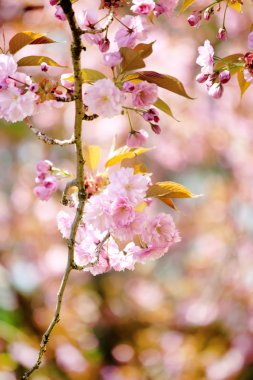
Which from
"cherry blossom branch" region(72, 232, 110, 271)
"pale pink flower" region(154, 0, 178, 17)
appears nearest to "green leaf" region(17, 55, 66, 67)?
"pale pink flower" region(154, 0, 178, 17)

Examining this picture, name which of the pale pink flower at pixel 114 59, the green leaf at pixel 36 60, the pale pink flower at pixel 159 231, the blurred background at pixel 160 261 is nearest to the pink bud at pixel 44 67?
the green leaf at pixel 36 60

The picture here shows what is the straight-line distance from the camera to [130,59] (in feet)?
3.22

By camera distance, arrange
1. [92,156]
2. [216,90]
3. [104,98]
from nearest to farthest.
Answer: [104,98] < [216,90] < [92,156]

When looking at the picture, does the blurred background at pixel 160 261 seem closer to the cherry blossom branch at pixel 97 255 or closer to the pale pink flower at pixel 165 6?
the pale pink flower at pixel 165 6

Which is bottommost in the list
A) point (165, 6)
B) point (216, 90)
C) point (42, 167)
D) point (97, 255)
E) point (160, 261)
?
point (97, 255)

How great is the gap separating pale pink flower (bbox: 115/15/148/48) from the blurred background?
1040 mm

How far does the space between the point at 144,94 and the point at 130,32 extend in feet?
0.38

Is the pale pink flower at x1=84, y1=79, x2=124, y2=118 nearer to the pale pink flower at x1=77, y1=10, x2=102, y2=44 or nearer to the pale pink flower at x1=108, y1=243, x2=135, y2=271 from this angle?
the pale pink flower at x1=77, y1=10, x2=102, y2=44

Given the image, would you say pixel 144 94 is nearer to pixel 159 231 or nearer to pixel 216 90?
pixel 216 90

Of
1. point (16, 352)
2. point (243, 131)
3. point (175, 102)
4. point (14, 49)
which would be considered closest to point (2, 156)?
point (175, 102)

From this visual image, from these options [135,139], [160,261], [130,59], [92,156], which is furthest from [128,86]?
[160,261]

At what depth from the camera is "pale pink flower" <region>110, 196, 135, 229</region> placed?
103 cm

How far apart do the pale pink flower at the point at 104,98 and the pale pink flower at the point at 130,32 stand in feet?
0.35

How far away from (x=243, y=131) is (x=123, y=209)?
383cm
